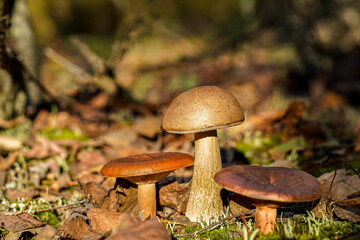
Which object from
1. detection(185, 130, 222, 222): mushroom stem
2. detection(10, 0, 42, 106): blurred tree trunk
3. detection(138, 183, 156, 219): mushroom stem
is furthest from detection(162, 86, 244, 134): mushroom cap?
detection(10, 0, 42, 106): blurred tree trunk

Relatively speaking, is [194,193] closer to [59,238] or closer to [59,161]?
[59,238]

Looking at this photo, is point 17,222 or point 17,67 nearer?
point 17,222

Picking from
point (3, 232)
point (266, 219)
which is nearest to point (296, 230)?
point (266, 219)

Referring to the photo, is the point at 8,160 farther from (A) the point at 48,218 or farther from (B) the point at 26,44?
(B) the point at 26,44

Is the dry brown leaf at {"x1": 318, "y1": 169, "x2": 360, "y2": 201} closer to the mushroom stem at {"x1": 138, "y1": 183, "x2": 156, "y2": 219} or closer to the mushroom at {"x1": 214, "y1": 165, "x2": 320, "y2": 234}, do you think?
the mushroom at {"x1": 214, "y1": 165, "x2": 320, "y2": 234}

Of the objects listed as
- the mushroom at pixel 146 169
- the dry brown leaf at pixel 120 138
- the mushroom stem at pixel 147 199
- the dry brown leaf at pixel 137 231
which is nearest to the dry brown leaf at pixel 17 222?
the mushroom at pixel 146 169

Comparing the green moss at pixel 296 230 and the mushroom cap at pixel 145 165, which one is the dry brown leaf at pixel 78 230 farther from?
the green moss at pixel 296 230

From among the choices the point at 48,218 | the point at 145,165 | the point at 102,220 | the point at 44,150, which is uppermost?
the point at 145,165
